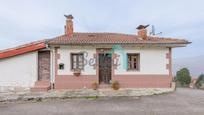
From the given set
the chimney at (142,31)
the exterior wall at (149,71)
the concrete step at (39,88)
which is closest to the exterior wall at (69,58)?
the concrete step at (39,88)

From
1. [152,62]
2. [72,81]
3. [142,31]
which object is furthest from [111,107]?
[142,31]

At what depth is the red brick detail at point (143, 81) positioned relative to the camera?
16297 mm

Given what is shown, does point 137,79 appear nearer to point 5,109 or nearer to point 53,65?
point 53,65

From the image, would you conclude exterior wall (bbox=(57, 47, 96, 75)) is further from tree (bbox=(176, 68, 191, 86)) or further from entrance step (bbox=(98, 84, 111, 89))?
tree (bbox=(176, 68, 191, 86))

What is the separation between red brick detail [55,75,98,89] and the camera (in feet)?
53.4

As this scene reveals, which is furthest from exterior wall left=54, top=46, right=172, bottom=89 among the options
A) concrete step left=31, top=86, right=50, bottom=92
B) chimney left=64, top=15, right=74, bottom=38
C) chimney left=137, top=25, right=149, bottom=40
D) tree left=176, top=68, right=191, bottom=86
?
tree left=176, top=68, right=191, bottom=86

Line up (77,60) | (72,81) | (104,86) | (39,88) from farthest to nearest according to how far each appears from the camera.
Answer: (77,60) < (104,86) < (72,81) < (39,88)

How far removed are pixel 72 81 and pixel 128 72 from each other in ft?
12.0

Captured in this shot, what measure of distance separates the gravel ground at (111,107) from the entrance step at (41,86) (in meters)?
3.30

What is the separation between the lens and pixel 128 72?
16375 mm

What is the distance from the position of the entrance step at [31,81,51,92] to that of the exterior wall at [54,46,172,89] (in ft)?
2.37

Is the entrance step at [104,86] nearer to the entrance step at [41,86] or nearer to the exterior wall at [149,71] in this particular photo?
the exterior wall at [149,71]

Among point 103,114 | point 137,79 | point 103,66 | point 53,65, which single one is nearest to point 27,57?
point 53,65

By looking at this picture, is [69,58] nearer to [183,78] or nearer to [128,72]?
[128,72]
